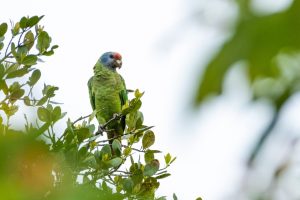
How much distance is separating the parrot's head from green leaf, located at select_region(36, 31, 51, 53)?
9.38 feet

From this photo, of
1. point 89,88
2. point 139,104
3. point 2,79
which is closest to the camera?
point 2,79

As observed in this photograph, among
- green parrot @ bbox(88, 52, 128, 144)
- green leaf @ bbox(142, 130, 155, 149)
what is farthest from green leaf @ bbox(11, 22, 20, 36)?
green parrot @ bbox(88, 52, 128, 144)

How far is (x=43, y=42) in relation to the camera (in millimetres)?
3045

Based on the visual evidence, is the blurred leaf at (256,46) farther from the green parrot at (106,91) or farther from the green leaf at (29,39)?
the green parrot at (106,91)

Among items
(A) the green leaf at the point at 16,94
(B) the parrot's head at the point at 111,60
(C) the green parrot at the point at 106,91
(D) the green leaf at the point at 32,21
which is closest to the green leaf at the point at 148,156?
(A) the green leaf at the point at 16,94

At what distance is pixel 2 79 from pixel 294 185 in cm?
219

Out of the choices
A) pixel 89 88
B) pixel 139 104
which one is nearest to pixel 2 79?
pixel 139 104

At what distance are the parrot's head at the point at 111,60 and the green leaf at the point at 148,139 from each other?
276 centimetres

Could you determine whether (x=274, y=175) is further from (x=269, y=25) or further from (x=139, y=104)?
(x=139, y=104)

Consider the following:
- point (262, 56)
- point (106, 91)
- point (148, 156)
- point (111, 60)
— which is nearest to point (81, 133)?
point (148, 156)

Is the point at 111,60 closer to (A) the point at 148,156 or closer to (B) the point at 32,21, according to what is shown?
(A) the point at 148,156

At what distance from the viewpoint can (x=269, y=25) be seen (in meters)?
0.62

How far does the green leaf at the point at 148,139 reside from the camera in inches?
126

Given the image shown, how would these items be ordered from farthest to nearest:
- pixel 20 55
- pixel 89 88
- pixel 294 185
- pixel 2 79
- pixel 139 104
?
pixel 89 88
pixel 139 104
pixel 20 55
pixel 2 79
pixel 294 185
